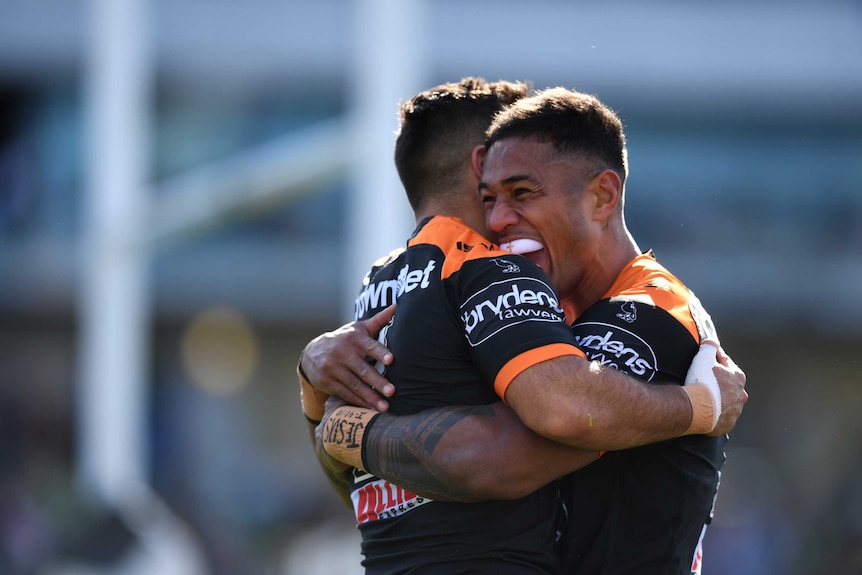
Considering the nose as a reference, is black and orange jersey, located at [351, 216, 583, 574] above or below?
below

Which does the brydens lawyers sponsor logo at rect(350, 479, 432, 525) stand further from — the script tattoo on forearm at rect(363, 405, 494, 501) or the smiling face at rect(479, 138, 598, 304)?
the smiling face at rect(479, 138, 598, 304)

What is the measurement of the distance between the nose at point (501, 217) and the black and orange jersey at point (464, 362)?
139mm

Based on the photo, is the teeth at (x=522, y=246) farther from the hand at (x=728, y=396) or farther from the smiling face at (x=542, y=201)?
the hand at (x=728, y=396)

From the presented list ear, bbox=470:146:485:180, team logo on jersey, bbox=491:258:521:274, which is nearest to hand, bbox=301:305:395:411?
team logo on jersey, bbox=491:258:521:274

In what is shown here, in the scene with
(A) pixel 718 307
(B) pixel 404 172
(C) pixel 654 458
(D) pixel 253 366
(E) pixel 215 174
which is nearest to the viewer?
(C) pixel 654 458

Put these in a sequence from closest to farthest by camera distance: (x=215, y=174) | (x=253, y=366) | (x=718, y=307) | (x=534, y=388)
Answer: (x=534, y=388), (x=215, y=174), (x=718, y=307), (x=253, y=366)

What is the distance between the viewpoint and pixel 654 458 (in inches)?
147

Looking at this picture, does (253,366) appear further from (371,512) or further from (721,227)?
(371,512)

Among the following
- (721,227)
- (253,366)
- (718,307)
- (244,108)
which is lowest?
(253,366)

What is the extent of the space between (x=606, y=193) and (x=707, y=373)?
0.73 m

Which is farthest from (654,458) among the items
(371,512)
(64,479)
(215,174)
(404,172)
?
(64,479)

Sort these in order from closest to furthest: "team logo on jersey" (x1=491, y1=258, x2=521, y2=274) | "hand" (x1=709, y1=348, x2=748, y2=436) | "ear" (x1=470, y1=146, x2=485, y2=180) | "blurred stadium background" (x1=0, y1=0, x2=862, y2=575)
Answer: "team logo on jersey" (x1=491, y1=258, x2=521, y2=274) → "hand" (x1=709, y1=348, x2=748, y2=436) → "ear" (x1=470, y1=146, x2=485, y2=180) → "blurred stadium background" (x1=0, y1=0, x2=862, y2=575)

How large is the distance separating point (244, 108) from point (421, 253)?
22210mm

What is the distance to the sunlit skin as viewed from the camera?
392 centimetres
